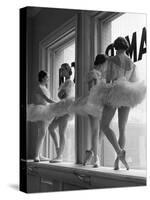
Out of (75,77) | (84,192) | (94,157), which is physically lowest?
(84,192)

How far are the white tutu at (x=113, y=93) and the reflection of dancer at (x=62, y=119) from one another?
6.4 inches

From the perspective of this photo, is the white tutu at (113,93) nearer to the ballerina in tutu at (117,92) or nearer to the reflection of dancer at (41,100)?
the ballerina in tutu at (117,92)

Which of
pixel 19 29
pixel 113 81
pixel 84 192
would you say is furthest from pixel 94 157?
pixel 19 29

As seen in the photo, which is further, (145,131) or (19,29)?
(145,131)

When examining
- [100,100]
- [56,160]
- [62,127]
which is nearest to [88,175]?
[56,160]

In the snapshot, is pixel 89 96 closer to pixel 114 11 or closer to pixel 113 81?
pixel 113 81

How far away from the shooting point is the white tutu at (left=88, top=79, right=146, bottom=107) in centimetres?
389

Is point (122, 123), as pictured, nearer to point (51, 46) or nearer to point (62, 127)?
point (62, 127)

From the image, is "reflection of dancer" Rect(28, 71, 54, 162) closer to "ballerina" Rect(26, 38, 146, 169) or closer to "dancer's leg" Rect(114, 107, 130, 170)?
"ballerina" Rect(26, 38, 146, 169)

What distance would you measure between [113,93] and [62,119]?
0.41 m

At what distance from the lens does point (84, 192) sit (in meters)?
3.83

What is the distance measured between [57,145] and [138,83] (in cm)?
73

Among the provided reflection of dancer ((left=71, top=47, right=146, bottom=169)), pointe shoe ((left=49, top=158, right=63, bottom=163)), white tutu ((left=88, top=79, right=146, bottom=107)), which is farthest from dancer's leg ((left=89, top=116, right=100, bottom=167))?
pointe shoe ((left=49, top=158, right=63, bottom=163))

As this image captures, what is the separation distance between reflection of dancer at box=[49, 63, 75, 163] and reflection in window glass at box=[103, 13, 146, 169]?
33 centimetres
